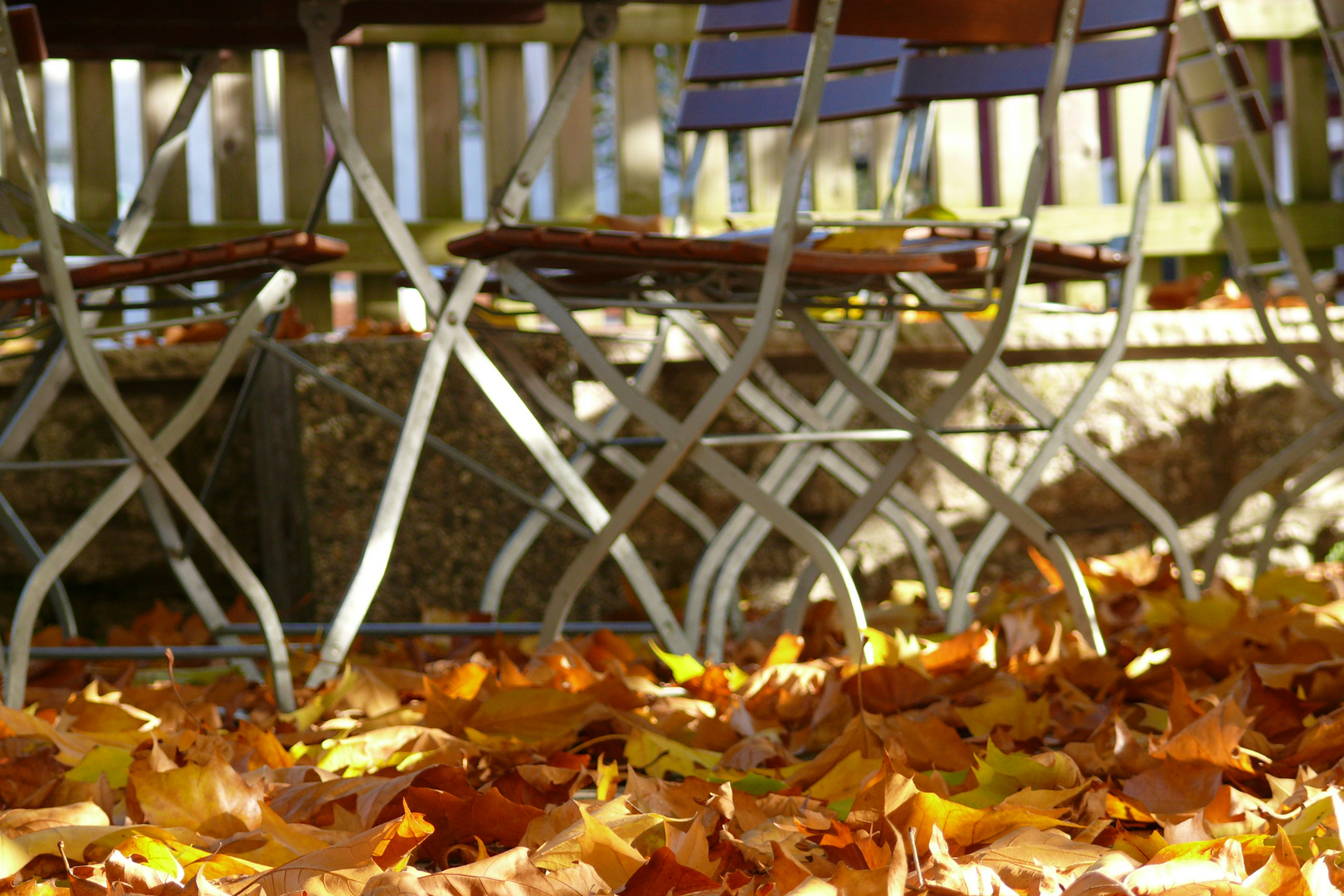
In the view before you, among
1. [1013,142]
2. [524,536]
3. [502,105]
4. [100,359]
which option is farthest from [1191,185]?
[100,359]

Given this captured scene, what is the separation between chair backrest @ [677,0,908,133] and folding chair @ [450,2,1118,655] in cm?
75

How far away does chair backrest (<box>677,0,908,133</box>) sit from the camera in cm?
245

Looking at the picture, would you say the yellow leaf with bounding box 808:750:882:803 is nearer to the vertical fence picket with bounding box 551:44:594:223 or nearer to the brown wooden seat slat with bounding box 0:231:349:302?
the brown wooden seat slat with bounding box 0:231:349:302

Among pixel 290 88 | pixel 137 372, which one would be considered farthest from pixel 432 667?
pixel 290 88

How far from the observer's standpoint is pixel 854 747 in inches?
48.2

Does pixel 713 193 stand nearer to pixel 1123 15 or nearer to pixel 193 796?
pixel 1123 15

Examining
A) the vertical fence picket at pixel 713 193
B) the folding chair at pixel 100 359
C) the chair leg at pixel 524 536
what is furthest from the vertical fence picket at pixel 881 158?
the folding chair at pixel 100 359

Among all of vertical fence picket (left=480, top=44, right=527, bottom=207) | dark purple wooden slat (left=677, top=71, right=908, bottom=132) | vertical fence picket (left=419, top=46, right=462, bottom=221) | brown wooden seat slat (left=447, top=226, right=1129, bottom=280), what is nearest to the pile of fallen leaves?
brown wooden seat slat (left=447, top=226, right=1129, bottom=280)

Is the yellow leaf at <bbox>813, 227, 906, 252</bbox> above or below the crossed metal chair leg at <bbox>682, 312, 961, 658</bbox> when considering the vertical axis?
above

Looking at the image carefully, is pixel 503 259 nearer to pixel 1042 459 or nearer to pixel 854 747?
pixel 854 747

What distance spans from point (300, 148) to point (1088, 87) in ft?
6.17

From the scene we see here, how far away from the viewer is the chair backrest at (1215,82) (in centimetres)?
226

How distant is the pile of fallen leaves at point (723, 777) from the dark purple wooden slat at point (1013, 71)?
97cm

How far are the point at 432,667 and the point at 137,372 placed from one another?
1.08m
